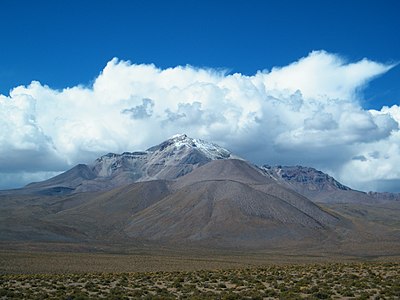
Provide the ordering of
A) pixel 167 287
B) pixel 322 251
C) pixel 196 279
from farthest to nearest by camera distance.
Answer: pixel 322 251 → pixel 196 279 → pixel 167 287

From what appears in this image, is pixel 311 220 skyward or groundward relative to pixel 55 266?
skyward

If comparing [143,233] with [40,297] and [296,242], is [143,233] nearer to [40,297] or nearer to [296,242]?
[296,242]

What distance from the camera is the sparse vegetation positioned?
35375mm

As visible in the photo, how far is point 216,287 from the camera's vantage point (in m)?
41.2

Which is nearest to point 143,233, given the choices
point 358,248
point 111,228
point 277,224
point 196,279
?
point 111,228

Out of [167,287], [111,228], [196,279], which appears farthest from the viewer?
[111,228]

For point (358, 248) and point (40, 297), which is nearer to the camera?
point (40, 297)

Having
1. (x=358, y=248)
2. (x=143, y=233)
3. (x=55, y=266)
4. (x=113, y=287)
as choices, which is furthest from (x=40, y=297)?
(x=143, y=233)

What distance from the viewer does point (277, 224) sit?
18538cm

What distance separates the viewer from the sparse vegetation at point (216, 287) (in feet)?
116

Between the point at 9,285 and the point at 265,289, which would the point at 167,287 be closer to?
the point at 265,289

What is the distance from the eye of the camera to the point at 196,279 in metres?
46.6

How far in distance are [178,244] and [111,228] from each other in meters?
44.6

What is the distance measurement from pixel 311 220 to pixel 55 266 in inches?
5477
